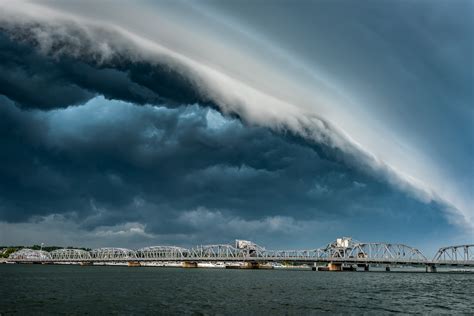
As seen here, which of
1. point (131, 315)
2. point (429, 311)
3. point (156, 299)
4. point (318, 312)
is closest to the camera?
point (131, 315)

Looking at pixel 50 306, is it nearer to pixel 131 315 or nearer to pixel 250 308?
pixel 131 315

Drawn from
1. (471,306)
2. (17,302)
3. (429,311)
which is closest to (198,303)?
(17,302)

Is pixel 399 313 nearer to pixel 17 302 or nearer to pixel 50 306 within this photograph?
pixel 50 306

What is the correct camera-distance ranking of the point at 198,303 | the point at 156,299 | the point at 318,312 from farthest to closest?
the point at 156,299
the point at 198,303
the point at 318,312

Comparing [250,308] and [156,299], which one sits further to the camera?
[156,299]

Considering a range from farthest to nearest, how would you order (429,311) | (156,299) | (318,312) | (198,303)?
(156,299)
(198,303)
(429,311)
(318,312)

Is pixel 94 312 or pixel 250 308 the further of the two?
pixel 250 308

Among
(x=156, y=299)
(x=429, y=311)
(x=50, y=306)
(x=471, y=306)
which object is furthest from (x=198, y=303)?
(x=471, y=306)
